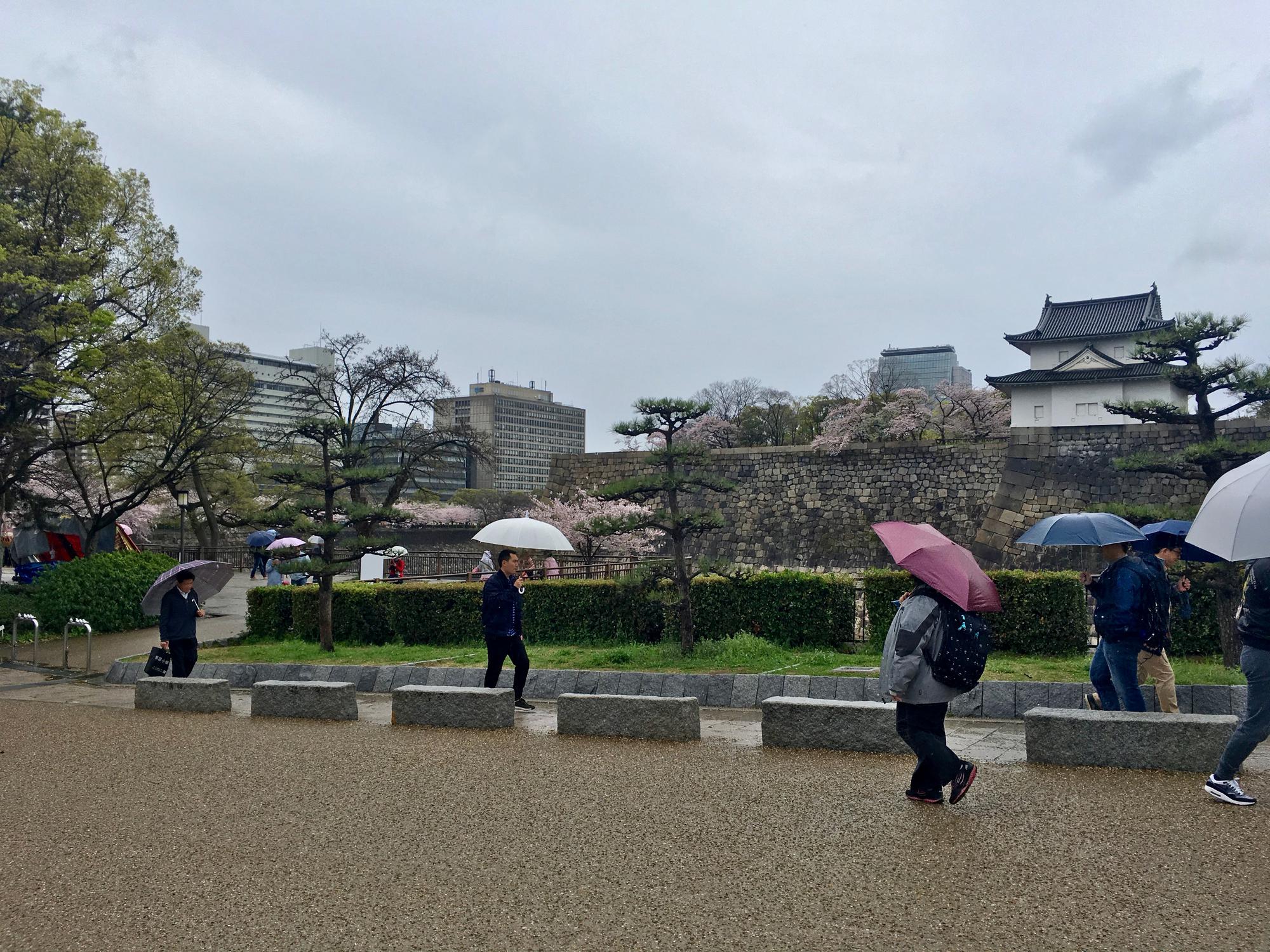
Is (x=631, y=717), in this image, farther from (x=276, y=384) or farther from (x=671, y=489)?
(x=276, y=384)

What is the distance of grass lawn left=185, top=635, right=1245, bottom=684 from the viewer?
8.63 m

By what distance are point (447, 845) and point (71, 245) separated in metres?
17.6

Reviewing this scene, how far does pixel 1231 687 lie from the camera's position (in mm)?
7223

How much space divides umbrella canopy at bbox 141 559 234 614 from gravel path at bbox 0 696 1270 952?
3.03m

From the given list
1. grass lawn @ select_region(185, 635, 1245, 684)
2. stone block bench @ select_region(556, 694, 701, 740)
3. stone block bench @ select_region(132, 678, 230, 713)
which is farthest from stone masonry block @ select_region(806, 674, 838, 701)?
stone block bench @ select_region(132, 678, 230, 713)

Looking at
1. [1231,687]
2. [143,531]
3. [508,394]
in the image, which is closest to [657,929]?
[1231,687]

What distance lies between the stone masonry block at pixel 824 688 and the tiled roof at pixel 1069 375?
92.3ft

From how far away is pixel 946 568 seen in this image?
4.86 meters

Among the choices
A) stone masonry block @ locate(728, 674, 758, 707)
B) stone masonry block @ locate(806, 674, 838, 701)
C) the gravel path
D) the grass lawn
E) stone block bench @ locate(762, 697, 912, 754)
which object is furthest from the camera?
stone masonry block @ locate(728, 674, 758, 707)

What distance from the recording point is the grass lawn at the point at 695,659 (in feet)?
28.3

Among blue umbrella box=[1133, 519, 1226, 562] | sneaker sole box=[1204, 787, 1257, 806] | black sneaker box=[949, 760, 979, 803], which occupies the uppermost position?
blue umbrella box=[1133, 519, 1226, 562]

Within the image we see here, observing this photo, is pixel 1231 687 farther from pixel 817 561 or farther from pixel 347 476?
pixel 817 561

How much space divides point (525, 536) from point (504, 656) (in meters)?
3.08

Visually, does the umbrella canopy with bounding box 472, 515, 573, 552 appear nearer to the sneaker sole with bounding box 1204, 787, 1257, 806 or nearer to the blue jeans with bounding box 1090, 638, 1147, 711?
the blue jeans with bounding box 1090, 638, 1147, 711
